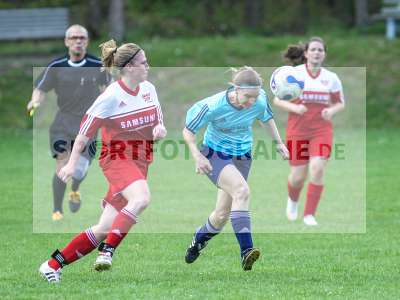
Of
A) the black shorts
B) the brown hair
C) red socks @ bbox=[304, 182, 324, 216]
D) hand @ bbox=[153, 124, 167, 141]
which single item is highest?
the brown hair

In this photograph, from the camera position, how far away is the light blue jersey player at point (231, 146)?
737cm

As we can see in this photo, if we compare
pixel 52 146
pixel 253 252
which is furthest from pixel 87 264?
pixel 52 146

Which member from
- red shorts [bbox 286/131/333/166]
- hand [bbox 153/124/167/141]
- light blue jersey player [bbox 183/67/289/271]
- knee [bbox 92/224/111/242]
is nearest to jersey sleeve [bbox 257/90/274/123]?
light blue jersey player [bbox 183/67/289/271]

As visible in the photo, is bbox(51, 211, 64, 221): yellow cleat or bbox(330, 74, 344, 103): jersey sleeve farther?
bbox(51, 211, 64, 221): yellow cleat

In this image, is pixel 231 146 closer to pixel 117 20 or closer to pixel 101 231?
pixel 101 231

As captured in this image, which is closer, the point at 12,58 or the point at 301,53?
the point at 301,53

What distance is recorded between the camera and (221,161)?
7684 mm

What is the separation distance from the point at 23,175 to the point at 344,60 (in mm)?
12328

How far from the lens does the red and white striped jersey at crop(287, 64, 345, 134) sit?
1059 centimetres

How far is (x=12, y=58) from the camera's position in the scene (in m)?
26.3

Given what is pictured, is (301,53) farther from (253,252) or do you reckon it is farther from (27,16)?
(27,16)

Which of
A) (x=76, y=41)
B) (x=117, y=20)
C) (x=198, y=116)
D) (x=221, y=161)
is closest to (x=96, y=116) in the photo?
(x=198, y=116)

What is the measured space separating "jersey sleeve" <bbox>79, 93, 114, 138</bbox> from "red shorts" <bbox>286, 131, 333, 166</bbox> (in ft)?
12.4

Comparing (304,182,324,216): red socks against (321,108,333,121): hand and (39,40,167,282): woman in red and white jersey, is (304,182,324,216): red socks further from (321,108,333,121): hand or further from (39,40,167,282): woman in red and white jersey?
(39,40,167,282): woman in red and white jersey
